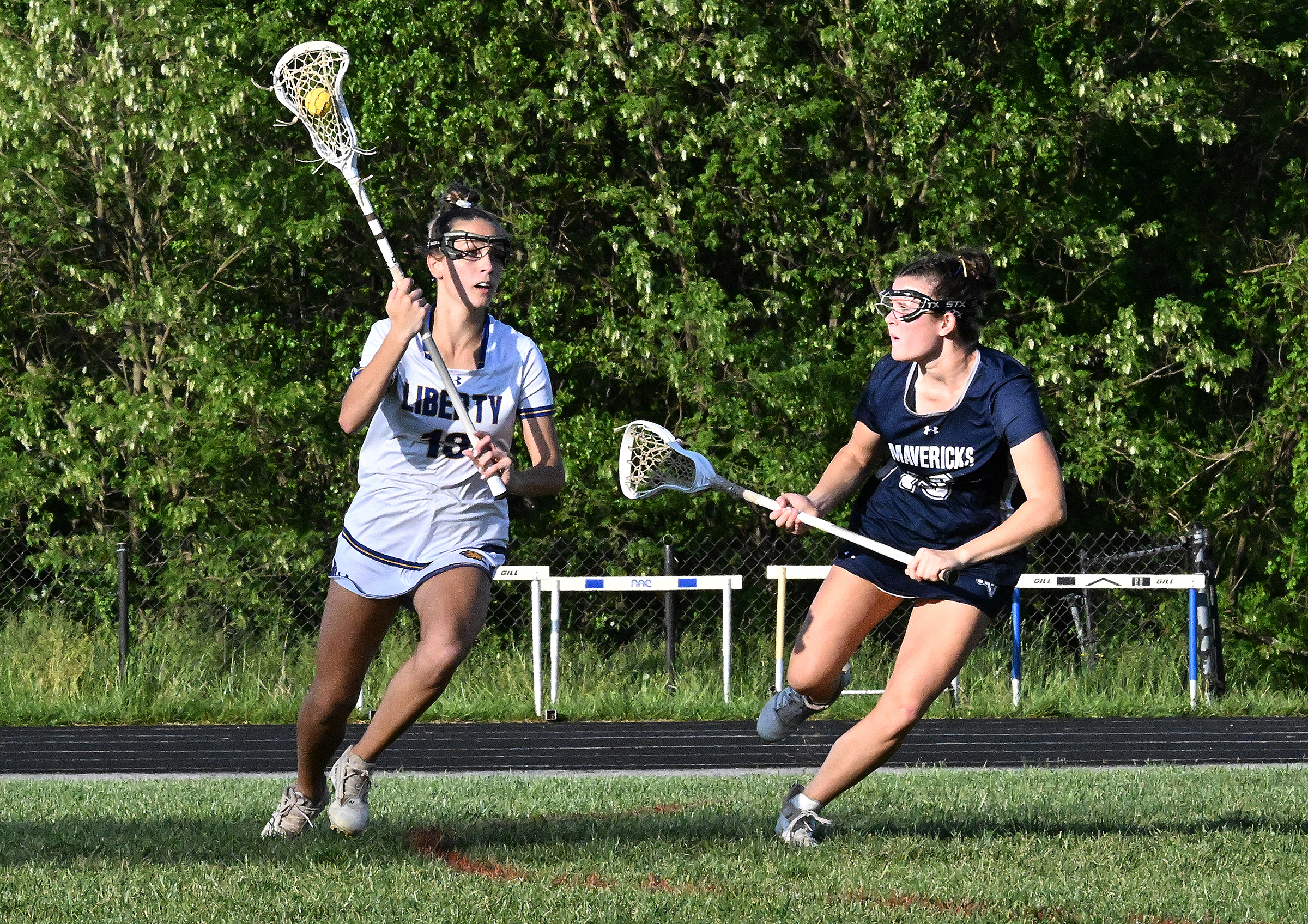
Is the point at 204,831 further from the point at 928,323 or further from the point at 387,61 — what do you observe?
the point at 387,61

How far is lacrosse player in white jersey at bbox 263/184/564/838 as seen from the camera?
5375 millimetres

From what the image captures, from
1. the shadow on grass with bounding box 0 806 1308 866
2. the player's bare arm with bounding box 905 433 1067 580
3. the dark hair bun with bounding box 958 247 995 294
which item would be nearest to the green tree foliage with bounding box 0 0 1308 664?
the shadow on grass with bounding box 0 806 1308 866

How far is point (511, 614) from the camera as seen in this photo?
629 inches

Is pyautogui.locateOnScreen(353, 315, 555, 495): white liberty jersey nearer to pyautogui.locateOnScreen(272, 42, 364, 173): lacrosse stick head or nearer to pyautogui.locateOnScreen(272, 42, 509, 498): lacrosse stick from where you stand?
pyautogui.locateOnScreen(272, 42, 509, 498): lacrosse stick

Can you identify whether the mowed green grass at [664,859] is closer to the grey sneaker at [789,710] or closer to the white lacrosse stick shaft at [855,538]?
the grey sneaker at [789,710]

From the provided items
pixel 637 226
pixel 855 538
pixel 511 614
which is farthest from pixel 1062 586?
pixel 855 538

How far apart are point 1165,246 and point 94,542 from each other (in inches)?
469

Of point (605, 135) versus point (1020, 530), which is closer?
point (1020, 530)

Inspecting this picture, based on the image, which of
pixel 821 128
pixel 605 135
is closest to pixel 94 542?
pixel 605 135

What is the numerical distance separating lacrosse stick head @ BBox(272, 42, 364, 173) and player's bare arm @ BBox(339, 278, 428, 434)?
0.93 m

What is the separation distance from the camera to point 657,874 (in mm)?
5074

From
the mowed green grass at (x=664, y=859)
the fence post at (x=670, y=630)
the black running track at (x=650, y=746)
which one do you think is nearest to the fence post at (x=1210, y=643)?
the black running track at (x=650, y=746)

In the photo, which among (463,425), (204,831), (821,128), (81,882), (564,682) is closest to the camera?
(81,882)

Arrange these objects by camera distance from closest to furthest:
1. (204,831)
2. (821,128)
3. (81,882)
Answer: (81,882) < (204,831) < (821,128)
